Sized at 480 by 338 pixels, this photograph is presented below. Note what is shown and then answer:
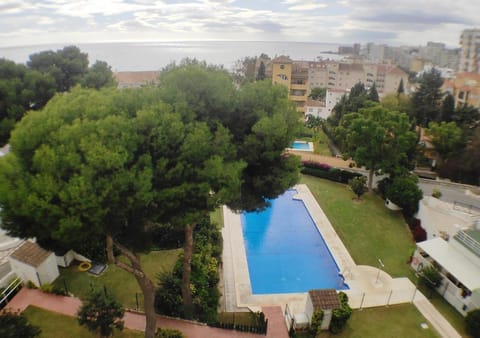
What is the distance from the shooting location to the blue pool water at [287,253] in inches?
631

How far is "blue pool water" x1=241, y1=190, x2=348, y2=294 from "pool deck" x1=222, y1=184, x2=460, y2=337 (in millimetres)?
465

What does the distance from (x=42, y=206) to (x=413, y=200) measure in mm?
20670

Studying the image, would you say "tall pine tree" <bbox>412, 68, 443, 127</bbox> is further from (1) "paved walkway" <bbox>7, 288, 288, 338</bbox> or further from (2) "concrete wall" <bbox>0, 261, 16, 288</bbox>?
(2) "concrete wall" <bbox>0, 261, 16, 288</bbox>

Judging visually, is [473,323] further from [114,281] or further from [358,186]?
[114,281]

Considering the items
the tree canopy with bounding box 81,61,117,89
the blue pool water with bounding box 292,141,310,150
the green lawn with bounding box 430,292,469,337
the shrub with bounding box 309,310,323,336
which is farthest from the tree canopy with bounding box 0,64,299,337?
the blue pool water with bounding box 292,141,310,150

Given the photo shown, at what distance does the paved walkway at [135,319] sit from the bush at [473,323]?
282 inches

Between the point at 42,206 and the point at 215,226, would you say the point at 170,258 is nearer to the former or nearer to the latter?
the point at 215,226

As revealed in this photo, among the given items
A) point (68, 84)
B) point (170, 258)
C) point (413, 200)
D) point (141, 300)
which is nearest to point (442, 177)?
point (413, 200)

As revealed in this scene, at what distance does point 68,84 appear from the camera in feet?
62.8

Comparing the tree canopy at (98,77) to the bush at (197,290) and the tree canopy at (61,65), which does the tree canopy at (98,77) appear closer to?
the tree canopy at (61,65)

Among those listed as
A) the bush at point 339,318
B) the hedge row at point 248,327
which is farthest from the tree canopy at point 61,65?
the bush at point 339,318

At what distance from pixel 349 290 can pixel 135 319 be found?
9603 millimetres

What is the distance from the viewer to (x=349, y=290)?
15133 millimetres

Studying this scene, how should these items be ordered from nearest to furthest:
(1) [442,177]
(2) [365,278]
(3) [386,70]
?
(2) [365,278], (1) [442,177], (3) [386,70]
